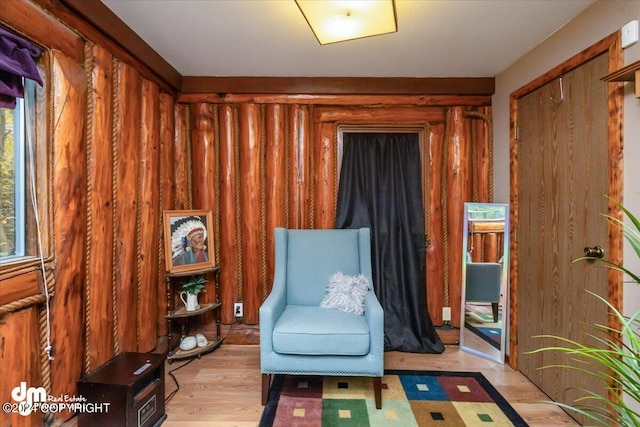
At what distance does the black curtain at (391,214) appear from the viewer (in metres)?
2.88

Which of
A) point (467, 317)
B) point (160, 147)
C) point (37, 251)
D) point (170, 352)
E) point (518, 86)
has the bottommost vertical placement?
point (170, 352)

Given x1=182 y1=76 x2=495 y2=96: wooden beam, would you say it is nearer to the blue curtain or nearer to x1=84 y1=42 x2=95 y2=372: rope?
x1=84 y1=42 x2=95 y2=372: rope

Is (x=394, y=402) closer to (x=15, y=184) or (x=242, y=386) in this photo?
(x=242, y=386)

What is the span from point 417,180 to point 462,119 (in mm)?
687

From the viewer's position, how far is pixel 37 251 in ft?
5.44

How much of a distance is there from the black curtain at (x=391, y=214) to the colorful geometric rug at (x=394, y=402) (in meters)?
0.54

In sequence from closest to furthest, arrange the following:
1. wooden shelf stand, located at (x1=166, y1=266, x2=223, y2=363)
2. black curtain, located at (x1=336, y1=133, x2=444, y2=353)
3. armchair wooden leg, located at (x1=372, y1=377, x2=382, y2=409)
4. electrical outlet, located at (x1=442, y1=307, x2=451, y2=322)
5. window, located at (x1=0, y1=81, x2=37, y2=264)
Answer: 1. window, located at (x1=0, y1=81, x2=37, y2=264)
2. armchair wooden leg, located at (x1=372, y1=377, x2=382, y2=409)
3. wooden shelf stand, located at (x1=166, y1=266, x2=223, y2=363)
4. black curtain, located at (x1=336, y1=133, x2=444, y2=353)
5. electrical outlet, located at (x1=442, y1=307, x2=451, y2=322)

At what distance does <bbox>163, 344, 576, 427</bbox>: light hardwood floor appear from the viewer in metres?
1.94

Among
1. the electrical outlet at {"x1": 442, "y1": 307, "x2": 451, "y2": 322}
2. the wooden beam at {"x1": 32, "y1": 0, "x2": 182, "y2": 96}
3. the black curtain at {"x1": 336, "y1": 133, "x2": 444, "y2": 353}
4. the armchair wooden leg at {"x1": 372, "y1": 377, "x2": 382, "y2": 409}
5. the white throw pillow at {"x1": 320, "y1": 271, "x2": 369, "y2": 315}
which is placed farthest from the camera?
the electrical outlet at {"x1": 442, "y1": 307, "x2": 451, "y2": 322}

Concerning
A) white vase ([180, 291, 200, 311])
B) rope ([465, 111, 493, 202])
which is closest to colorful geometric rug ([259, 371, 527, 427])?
white vase ([180, 291, 200, 311])

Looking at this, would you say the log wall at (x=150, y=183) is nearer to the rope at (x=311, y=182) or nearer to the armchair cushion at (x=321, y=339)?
the rope at (x=311, y=182)

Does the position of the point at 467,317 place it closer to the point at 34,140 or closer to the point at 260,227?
the point at 260,227

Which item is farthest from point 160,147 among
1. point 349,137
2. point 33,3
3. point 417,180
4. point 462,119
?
point 462,119

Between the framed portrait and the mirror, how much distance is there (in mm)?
2209
